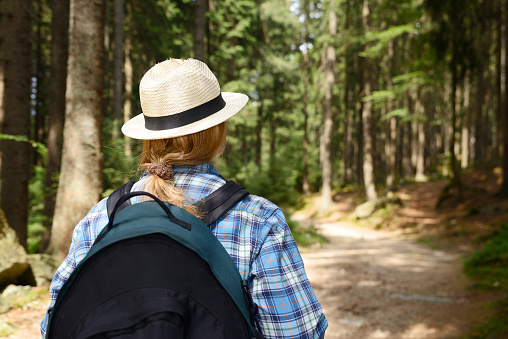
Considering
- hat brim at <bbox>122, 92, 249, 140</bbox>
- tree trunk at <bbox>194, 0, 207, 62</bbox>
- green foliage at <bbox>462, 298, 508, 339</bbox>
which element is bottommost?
green foliage at <bbox>462, 298, 508, 339</bbox>

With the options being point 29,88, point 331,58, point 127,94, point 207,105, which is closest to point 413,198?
point 331,58

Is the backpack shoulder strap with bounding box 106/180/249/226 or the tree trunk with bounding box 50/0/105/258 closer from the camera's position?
the backpack shoulder strap with bounding box 106/180/249/226

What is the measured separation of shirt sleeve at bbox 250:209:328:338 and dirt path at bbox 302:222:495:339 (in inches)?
194

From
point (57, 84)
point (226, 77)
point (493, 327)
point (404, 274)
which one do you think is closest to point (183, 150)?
point (493, 327)

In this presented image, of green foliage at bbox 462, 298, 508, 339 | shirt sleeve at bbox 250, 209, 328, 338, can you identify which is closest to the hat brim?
shirt sleeve at bbox 250, 209, 328, 338

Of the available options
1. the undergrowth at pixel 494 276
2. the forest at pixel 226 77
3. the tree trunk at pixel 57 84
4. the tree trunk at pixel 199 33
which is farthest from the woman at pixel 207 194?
the tree trunk at pixel 199 33

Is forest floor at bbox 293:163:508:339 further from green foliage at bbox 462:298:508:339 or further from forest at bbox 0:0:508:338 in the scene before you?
forest at bbox 0:0:508:338

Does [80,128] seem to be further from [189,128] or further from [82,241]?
[189,128]

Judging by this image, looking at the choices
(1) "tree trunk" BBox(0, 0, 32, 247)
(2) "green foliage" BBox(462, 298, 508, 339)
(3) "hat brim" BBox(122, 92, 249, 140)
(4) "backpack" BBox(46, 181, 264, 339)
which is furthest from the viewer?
(1) "tree trunk" BBox(0, 0, 32, 247)

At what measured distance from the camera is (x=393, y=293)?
7758 millimetres

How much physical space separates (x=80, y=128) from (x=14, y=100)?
7.93 feet

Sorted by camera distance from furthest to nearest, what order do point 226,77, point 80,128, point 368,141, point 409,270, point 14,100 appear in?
point 226,77 → point 368,141 → point 409,270 → point 14,100 → point 80,128

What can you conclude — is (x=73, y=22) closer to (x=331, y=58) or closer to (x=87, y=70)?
(x=87, y=70)

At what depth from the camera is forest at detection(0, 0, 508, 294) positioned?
5.78 meters
